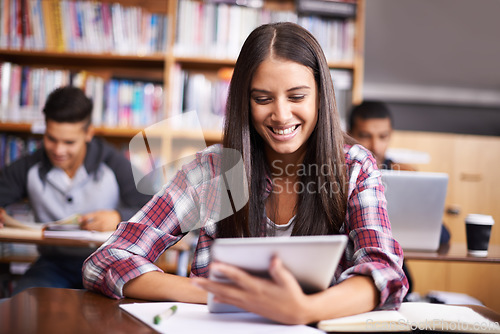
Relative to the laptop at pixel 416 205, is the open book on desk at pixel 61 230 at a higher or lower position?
lower

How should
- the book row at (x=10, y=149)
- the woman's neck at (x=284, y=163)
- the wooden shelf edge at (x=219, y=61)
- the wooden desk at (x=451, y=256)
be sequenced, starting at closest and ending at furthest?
the woman's neck at (x=284, y=163)
the wooden desk at (x=451, y=256)
the wooden shelf edge at (x=219, y=61)
the book row at (x=10, y=149)

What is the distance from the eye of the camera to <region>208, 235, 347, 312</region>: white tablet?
2.12 feet

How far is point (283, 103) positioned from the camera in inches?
43.5

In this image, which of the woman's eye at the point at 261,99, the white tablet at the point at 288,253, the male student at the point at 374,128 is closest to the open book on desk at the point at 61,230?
the woman's eye at the point at 261,99

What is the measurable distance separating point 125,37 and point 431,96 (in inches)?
121

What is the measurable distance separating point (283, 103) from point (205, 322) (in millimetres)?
556

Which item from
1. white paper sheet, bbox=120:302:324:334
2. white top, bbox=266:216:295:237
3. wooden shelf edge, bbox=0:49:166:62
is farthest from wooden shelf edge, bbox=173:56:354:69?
white paper sheet, bbox=120:302:324:334

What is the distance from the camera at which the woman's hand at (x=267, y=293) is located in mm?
691

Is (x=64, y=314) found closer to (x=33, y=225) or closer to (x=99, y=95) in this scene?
(x=33, y=225)

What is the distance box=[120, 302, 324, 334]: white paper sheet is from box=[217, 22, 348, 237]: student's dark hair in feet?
1.05

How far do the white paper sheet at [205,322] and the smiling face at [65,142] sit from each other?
65.8 inches

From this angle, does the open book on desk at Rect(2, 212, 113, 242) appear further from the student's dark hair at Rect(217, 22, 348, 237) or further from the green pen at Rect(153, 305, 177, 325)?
the green pen at Rect(153, 305, 177, 325)

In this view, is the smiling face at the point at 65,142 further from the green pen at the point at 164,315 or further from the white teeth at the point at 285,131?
the green pen at the point at 164,315

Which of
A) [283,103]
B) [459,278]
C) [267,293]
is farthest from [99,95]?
[459,278]
